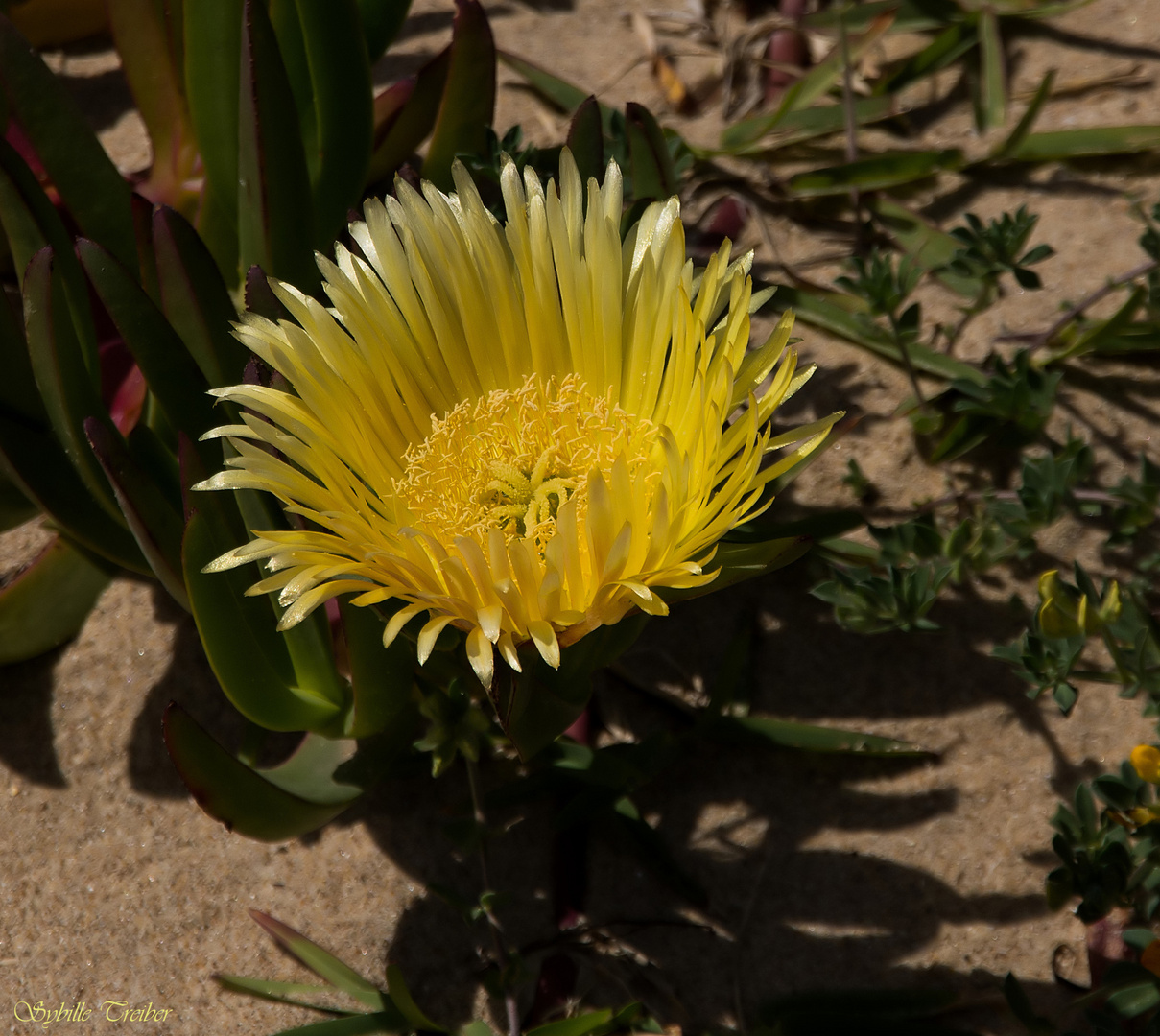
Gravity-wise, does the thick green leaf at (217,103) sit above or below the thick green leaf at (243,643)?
above

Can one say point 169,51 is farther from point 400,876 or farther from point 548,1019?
point 548,1019

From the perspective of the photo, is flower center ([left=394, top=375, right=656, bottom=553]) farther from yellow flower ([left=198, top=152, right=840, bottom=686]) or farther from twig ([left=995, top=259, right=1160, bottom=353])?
twig ([left=995, top=259, right=1160, bottom=353])

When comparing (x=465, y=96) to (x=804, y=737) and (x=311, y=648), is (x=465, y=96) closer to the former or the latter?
(x=311, y=648)

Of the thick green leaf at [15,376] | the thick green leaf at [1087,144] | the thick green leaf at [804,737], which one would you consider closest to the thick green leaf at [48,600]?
the thick green leaf at [15,376]

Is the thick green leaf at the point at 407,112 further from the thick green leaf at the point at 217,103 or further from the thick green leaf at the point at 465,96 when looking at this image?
the thick green leaf at the point at 217,103

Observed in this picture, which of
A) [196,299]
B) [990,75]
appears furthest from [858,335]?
[196,299]

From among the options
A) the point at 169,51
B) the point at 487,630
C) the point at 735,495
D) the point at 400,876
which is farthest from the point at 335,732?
the point at 169,51
